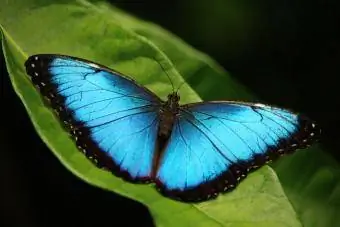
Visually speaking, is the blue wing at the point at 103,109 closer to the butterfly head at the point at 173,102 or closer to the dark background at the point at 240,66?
the butterfly head at the point at 173,102

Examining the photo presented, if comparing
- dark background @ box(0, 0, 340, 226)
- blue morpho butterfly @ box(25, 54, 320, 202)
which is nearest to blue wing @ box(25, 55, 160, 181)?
blue morpho butterfly @ box(25, 54, 320, 202)

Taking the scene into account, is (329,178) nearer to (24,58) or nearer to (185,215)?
(185,215)

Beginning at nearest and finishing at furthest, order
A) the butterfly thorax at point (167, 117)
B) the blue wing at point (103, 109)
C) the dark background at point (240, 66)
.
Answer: the blue wing at point (103, 109) → the butterfly thorax at point (167, 117) → the dark background at point (240, 66)

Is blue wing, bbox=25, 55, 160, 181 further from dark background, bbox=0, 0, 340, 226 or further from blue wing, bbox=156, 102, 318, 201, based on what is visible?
dark background, bbox=0, 0, 340, 226

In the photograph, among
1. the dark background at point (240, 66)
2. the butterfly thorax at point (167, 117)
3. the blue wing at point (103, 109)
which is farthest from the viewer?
the dark background at point (240, 66)

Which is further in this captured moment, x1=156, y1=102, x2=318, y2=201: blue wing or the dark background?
the dark background

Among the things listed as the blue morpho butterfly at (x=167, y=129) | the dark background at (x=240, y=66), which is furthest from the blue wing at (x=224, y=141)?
the dark background at (x=240, y=66)

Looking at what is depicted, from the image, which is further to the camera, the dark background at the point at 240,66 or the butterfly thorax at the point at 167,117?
the dark background at the point at 240,66
